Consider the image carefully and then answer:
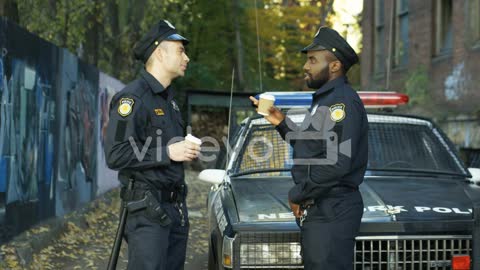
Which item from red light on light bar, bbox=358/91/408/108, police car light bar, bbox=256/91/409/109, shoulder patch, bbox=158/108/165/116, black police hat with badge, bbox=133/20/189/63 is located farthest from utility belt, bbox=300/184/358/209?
red light on light bar, bbox=358/91/408/108

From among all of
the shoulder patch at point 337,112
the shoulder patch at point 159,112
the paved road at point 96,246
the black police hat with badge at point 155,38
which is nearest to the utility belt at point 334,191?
the shoulder patch at point 337,112

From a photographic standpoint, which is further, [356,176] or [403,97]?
[403,97]

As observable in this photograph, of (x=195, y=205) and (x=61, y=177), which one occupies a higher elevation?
(x=61, y=177)

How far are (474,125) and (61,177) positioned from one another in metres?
8.29

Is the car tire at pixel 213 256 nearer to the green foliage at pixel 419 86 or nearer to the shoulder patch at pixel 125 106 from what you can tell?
the shoulder patch at pixel 125 106

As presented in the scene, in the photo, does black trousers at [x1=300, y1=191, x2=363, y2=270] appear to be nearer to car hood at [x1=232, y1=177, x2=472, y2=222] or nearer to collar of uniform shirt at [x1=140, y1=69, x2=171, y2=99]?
car hood at [x1=232, y1=177, x2=472, y2=222]

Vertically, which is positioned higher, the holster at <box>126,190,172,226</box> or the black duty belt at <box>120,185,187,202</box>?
the black duty belt at <box>120,185,187,202</box>

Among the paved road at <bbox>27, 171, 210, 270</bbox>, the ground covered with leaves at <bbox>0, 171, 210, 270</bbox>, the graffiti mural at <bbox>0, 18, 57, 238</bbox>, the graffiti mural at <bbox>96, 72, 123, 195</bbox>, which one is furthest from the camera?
the graffiti mural at <bbox>96, 72, 123, 195</bbox>

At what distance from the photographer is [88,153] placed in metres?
11.6

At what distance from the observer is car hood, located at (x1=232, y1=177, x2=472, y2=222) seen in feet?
14.5

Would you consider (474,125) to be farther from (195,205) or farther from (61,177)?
(61,177)

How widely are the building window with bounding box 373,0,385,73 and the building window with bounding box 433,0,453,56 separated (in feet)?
12.8

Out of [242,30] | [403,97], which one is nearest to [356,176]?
[403,97]

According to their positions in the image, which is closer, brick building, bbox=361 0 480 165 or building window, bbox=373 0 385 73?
brick building, bbox=361 0 480 165
